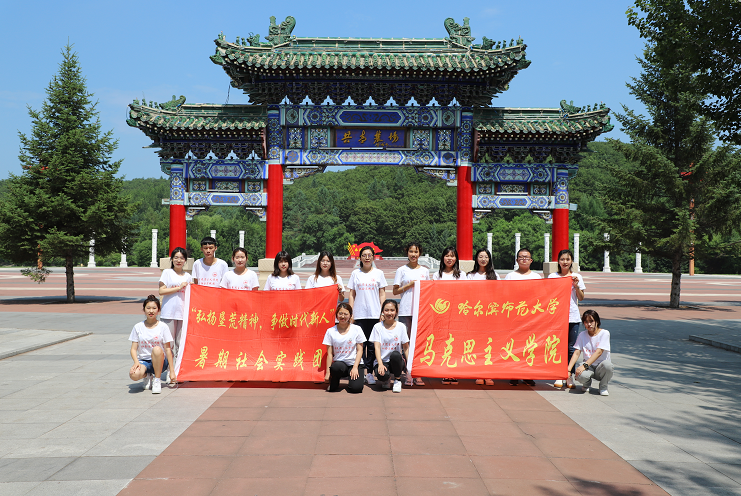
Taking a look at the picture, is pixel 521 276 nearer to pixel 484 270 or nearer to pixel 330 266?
pixel 484 270

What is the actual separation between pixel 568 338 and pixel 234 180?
1029 centimetres

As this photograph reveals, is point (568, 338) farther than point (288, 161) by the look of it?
No

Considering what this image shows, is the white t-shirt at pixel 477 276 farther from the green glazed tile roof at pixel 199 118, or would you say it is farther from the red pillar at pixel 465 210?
the green glazed tile roof at pixel 199 118

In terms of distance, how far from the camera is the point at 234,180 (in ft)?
48.8

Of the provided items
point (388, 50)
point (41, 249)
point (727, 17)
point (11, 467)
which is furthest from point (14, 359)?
point (727, 17)

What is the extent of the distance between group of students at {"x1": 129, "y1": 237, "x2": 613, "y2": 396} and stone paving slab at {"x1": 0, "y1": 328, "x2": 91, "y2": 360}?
382 centimetres

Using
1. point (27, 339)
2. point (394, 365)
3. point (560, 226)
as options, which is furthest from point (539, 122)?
point (27, 339)

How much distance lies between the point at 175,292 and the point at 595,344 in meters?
5.32

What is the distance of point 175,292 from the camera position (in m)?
7.09

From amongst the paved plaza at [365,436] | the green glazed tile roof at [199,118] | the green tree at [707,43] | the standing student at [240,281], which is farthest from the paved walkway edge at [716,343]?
the green glazed tile roof at [199,118]

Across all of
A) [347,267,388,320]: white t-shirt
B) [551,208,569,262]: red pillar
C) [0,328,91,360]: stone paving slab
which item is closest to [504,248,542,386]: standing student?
[347,267,388,320]: white t-shirt

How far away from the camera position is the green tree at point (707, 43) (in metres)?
9.00

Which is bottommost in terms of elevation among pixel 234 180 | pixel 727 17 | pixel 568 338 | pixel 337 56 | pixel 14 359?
pixel 14 359

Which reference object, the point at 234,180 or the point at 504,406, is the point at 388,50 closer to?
the point at 234,180
